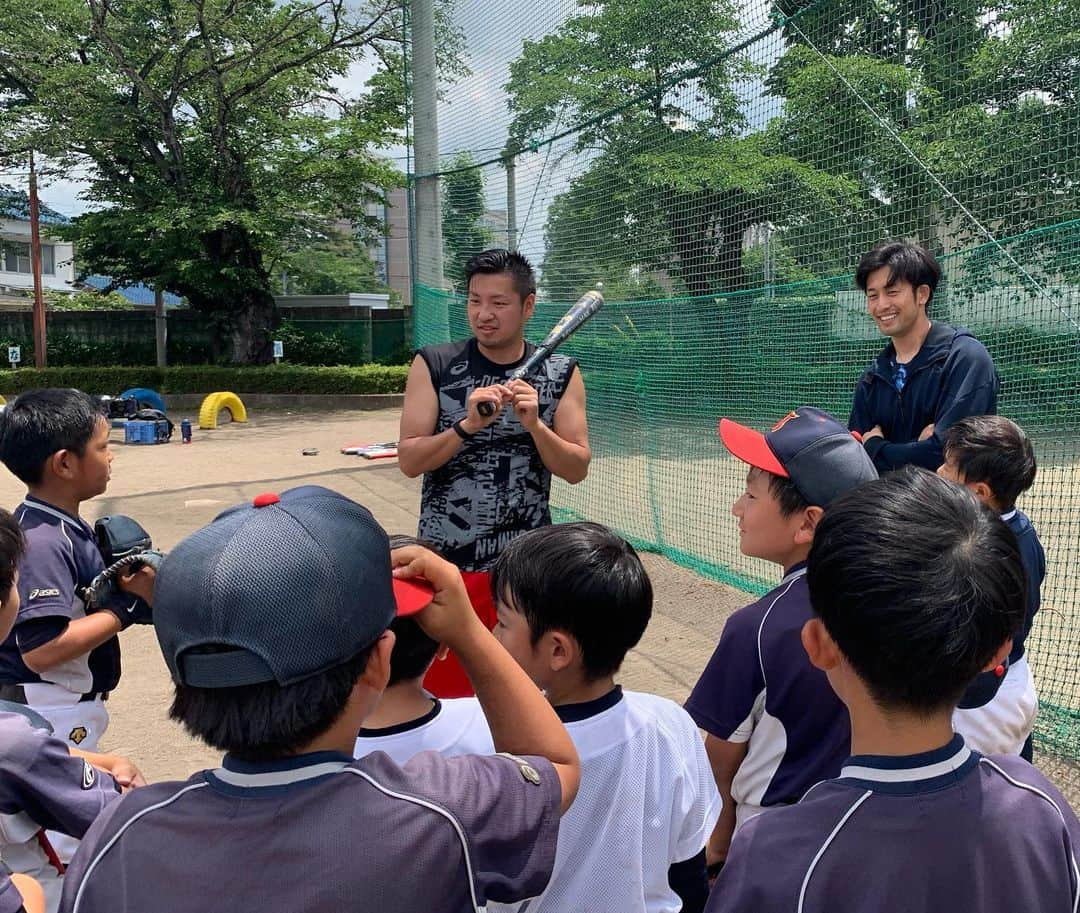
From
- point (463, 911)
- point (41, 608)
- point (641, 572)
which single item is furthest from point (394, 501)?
point (463, 911)

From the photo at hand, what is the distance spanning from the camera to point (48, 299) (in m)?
28.7

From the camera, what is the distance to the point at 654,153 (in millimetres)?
7098

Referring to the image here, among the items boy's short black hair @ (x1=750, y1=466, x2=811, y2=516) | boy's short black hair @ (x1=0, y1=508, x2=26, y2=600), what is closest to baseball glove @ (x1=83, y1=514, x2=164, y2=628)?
boy's short black hair @ (x1=0, y1=508, x2=26, y2=600)

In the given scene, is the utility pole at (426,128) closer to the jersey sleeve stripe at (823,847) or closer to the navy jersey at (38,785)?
the navy jersey at (38,785)

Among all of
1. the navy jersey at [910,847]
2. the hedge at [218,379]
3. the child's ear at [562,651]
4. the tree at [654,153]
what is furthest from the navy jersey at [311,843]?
the hedge at [218,379]

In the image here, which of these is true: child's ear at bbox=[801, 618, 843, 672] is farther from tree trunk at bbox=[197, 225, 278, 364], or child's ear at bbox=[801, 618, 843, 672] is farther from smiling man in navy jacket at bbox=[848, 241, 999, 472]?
tree trunk at bbox=[197, 225, 278, 364]

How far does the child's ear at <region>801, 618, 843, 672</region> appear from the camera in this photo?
44.4 inches

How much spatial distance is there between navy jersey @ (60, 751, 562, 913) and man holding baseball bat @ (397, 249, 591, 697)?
1657mm

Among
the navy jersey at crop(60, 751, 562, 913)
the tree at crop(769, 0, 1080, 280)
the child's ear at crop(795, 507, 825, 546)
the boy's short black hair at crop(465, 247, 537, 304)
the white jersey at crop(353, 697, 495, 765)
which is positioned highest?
the tree at crop(769, 0, 1080, 280)

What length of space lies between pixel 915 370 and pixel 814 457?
51.6 inches

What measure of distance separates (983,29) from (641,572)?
6092mm

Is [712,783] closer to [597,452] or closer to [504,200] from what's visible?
[597,452]

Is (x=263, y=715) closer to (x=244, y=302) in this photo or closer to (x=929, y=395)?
(x=929, y=395)

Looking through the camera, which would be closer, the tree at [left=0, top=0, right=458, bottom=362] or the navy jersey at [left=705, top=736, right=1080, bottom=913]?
the navy jersey at [left=705, top=736, right=1080, bottom=913]
